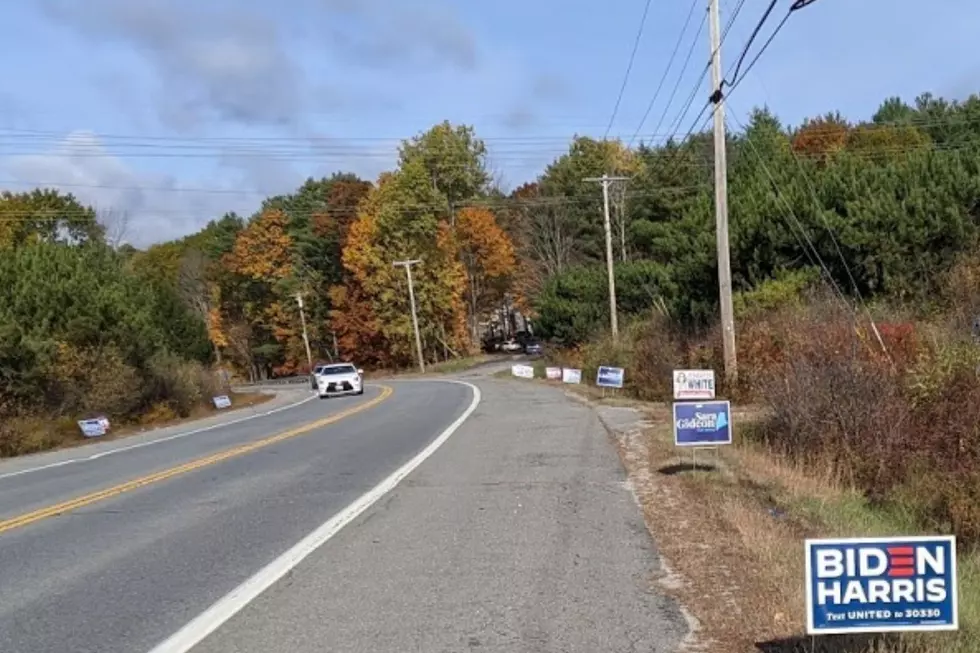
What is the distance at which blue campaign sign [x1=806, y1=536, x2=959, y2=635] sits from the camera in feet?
15.5

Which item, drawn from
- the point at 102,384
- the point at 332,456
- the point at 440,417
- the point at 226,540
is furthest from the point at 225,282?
the point at 226,540

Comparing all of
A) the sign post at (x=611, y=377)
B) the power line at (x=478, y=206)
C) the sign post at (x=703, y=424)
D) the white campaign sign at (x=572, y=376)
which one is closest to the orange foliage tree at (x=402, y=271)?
the power line at (x=478, y=206)

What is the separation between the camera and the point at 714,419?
12508mm

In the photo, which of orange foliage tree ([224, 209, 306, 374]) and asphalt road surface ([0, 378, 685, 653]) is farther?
orange foliage tree ([224, 209, 306, 374])

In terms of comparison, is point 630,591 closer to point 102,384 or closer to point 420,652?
point 420,652

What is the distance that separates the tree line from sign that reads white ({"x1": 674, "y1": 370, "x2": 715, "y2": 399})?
534 inches

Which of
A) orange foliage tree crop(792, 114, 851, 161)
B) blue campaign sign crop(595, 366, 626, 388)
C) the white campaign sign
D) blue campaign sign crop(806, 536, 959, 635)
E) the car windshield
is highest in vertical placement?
orange foliage tree crop(792, 114, 851, 161)

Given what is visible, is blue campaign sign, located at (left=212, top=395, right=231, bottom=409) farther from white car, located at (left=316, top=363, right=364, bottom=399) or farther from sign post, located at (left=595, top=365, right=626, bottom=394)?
sign post, located at (left=595, top=365, right=626, bottom=394)

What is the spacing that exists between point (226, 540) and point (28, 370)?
2424cm

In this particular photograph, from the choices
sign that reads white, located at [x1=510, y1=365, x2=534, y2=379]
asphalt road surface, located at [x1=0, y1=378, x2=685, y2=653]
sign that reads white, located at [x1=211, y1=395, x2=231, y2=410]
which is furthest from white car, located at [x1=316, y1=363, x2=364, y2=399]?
asphalt road surface, located at [x1=0, y1=378, x2=685, y2=653]

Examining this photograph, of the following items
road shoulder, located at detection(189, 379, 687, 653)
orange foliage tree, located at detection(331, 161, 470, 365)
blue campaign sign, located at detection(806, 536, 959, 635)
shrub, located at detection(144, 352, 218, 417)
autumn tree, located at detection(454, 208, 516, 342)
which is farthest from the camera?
autumn tree, located at detection(454, 208, 516, 342)

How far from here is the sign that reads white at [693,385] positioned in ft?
49.8

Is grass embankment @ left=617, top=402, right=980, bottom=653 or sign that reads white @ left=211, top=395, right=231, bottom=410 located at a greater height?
grass embankment @ left=617, top=402, right=980, bottom=653

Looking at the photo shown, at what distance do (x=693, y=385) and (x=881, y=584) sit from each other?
10.6m
